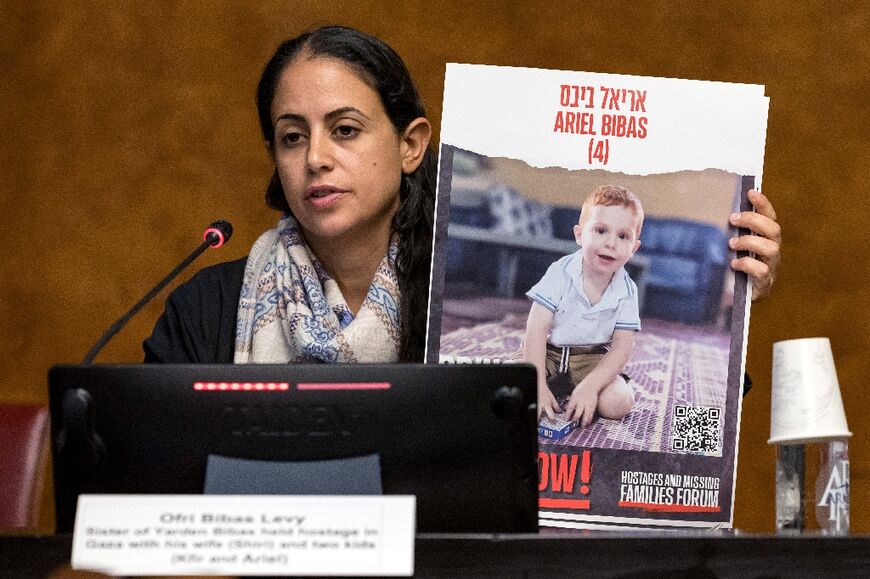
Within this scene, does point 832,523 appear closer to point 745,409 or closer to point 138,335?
point 745,409

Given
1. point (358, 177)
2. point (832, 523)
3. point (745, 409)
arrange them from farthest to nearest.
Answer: point (745, 409)
point (358, 177)
point (832, 523)

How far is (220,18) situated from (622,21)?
40.2 inches

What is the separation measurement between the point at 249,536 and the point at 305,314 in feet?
3.05

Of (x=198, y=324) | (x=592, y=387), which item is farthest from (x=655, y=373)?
(x=198, y=324)

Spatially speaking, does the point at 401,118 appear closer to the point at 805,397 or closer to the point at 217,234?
the point at 217,234

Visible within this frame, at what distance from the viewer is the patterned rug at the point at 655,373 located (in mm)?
1248

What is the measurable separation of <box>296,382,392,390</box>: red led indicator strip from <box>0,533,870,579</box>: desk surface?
135 millimetres

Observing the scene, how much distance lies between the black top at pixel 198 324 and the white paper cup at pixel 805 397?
0.93 metres

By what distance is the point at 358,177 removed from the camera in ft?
5.41

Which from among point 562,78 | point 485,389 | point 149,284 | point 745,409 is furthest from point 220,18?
point 485,389

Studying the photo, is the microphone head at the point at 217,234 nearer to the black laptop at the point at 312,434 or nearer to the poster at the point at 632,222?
→ the poster at the point at 632,222

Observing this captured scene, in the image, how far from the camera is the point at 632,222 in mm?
1296

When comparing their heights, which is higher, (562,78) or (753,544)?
(562,78)

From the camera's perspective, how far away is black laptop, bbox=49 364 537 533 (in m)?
0.91
